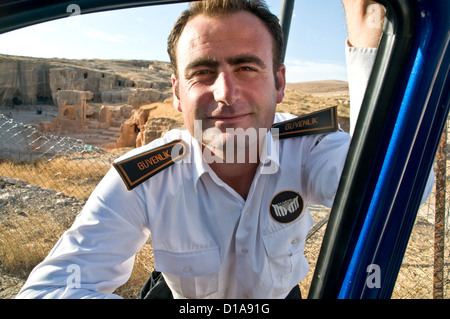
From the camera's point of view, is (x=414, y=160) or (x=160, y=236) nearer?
(x=414, y=160)

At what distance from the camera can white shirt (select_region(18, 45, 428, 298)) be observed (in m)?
1.18

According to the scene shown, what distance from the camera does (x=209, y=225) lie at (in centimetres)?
134

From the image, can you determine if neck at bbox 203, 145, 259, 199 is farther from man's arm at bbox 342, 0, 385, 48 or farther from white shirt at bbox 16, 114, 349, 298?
man's arm at bbox 342, 0, 385, 48

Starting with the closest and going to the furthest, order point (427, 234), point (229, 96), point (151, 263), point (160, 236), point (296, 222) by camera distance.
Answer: point (229, 96) < point (160, 236) < point (296, 222) < point (151, 263) < point (427, 234)

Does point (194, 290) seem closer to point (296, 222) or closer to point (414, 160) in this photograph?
point (296, 222)

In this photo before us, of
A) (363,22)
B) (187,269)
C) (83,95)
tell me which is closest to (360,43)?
(363,22)

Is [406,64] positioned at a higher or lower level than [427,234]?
higher

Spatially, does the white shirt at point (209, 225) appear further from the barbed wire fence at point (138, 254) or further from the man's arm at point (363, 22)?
the barbed wire fence at point (138, 254)

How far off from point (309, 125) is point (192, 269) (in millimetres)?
981

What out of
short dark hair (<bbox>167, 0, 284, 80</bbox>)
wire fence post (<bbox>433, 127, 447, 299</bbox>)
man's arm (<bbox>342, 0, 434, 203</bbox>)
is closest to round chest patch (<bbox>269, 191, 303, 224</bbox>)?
short dark hair (<bbox>167, 0, 284, 80</bbox>)

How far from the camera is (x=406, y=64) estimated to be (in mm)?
531

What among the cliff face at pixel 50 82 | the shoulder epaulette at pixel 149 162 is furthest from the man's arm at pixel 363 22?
the cliff face at pixel 50 82
